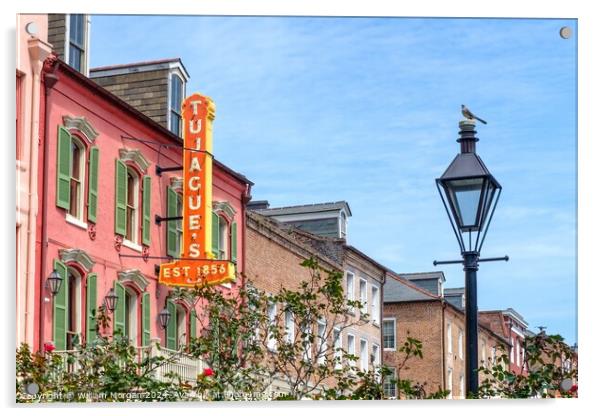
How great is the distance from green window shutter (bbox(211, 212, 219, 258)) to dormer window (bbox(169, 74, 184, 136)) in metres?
0.80

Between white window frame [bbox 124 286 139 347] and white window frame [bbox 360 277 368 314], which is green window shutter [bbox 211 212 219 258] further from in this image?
white window frame [bbox 360 277 368 314]

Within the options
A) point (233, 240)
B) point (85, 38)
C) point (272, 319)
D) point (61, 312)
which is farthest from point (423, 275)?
point (85, 38)

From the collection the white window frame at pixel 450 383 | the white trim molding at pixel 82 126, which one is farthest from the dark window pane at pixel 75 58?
the white window frame at pixel 450 383

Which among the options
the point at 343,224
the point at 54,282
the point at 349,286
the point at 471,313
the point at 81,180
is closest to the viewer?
the point at 471,313

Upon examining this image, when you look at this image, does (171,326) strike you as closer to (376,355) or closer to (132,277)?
(132,277)

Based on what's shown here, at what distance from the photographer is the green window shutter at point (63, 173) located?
7.85 m

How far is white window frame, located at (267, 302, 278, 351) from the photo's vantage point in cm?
856

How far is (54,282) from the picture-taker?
309 inches

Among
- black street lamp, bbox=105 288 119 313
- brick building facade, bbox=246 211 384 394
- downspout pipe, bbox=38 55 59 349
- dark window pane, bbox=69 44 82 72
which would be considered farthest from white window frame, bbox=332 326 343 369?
dark window pane, bbox=69 44 82 72

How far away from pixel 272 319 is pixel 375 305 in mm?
954

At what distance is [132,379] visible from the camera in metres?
7.72

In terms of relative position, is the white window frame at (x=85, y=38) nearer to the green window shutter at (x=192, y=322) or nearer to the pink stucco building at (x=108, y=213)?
the pink stucco building at (x=108, y=213)

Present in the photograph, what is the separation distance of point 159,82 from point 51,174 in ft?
3.84

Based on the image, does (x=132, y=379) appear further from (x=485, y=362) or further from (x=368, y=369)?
(x=485, y=362)
